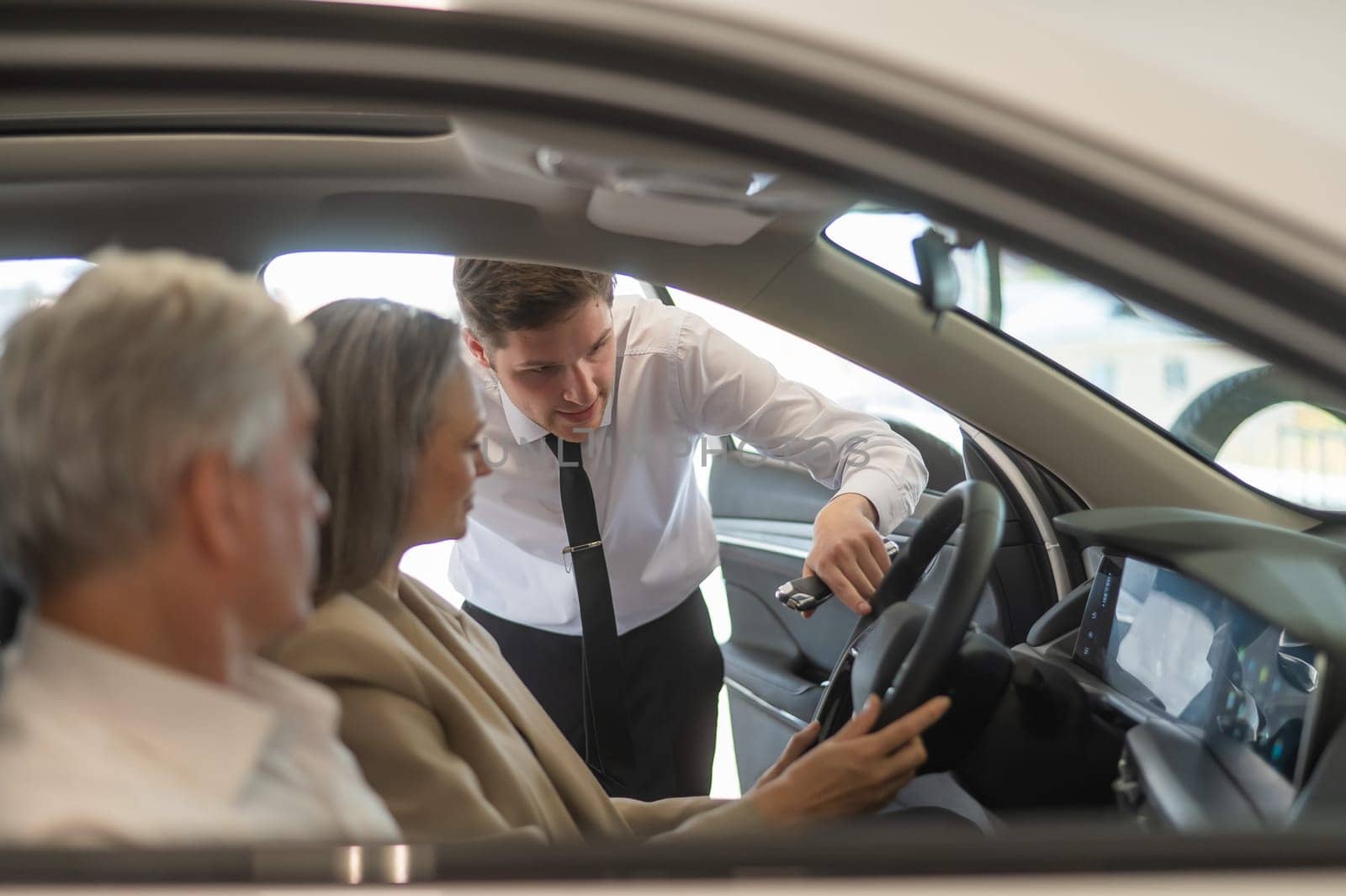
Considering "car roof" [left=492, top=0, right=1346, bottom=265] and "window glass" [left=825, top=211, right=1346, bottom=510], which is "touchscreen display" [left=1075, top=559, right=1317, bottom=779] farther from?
"car roof" [left=492, top=0, right=1346, bottom=265]

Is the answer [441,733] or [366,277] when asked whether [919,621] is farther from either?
[366,277]

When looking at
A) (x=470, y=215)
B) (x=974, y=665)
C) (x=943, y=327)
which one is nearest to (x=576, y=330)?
(x=470, y=215)

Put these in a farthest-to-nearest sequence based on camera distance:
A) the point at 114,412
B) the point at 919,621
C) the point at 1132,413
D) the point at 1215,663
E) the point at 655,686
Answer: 1. the point at 655,686
2. the point at 1132,413
3. the point at 919,621
4. the point at 1215,663
5. the point at 114,412

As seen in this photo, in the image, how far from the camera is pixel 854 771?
1.30m

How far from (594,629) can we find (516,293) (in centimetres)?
67

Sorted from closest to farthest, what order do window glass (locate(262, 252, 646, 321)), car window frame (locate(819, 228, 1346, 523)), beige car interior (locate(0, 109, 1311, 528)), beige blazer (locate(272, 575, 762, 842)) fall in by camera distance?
1. beige car interior (locate(0, 109, 1311, 528))
2. beige blazer (locate(272, 575, 762, 842))
3. window glass (locate(262, 252, 646, 321))
4. car window frame (locate(819, 228, 1346, 523))

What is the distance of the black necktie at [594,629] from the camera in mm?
2035

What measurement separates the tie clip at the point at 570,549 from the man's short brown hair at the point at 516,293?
0.42 metres

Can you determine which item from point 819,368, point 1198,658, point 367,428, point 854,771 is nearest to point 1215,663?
point 1198,658

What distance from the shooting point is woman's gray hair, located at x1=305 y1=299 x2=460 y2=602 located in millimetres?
1256

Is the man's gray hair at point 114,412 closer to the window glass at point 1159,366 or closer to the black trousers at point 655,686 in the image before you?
the window glass at point 1159,366

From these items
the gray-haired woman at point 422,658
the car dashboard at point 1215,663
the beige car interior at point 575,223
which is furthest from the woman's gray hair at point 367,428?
the car dashboard at point 1215,663

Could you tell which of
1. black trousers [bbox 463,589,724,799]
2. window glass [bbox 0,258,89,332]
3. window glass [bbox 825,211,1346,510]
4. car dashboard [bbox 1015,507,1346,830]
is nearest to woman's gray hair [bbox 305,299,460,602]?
window glass [bbox 0,258,89,332]

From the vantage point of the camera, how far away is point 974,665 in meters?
1.48
